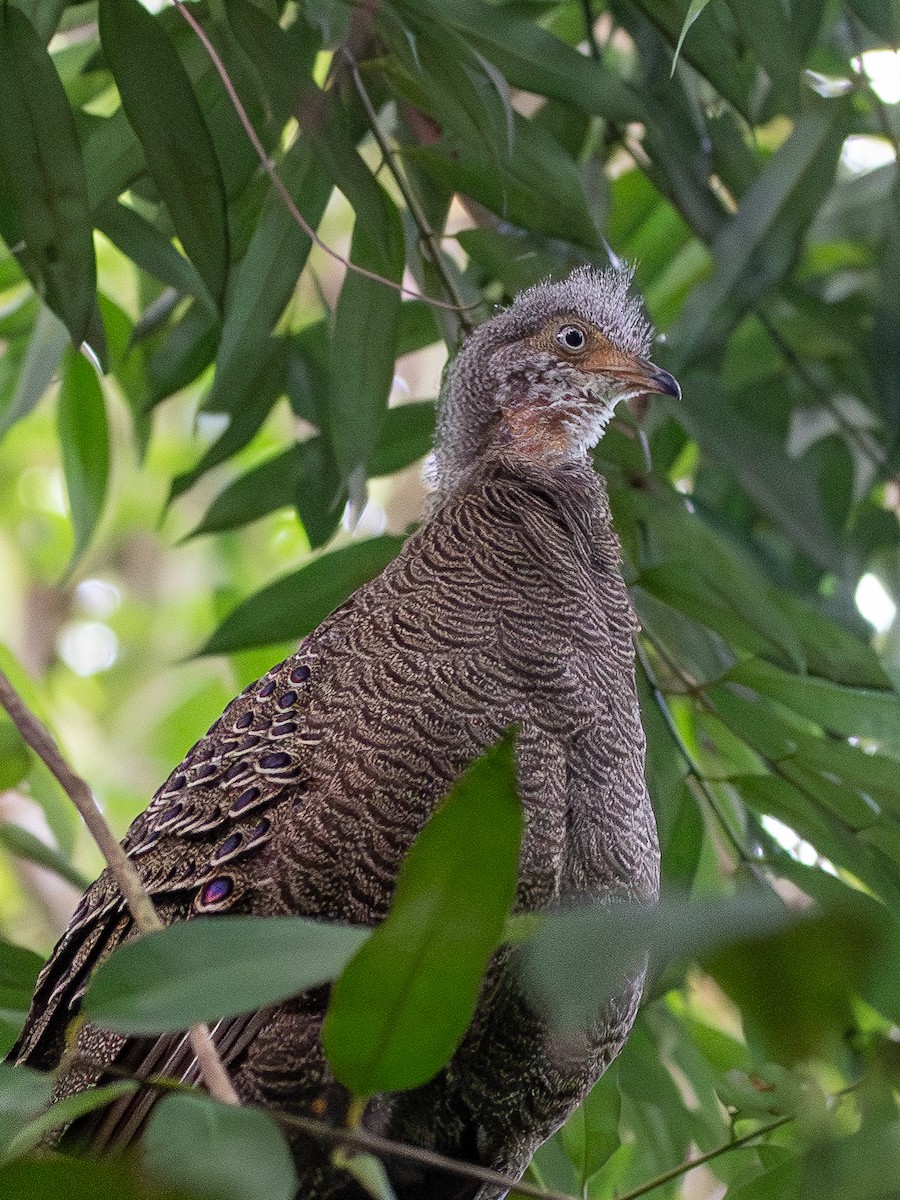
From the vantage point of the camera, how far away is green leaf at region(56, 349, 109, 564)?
8.71 ft

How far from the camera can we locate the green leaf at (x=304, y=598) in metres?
2.35

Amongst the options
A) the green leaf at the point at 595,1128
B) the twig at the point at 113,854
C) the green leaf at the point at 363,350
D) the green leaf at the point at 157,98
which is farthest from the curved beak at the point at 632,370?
the twig at the point at 113,854

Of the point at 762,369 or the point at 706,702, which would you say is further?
the point at 762,369

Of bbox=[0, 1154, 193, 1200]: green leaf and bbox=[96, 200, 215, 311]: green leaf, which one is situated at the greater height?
bbox=[96, 200, 215, 311]: green leaf

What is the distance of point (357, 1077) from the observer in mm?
989

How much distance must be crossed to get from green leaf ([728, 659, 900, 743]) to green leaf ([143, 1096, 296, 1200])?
1.30m

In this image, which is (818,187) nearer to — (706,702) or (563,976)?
(706,702)

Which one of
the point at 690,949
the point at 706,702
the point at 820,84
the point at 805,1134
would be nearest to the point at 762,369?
the point at 820,84

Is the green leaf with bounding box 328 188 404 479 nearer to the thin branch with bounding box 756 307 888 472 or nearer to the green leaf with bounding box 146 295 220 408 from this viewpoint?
the green leaf with bounding box 146 295 220 408

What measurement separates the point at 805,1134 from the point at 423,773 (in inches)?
30.4

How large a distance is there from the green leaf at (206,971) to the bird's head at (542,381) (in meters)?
1.31

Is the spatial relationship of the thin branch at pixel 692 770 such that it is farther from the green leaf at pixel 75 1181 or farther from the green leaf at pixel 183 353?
the green leaf at pixel 75 1181

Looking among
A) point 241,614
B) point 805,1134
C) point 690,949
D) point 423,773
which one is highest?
point 241,614

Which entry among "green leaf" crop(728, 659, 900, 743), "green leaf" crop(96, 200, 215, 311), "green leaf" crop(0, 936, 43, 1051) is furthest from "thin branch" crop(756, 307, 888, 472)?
"green leaf" crop(0, 936, 43, 1051)
